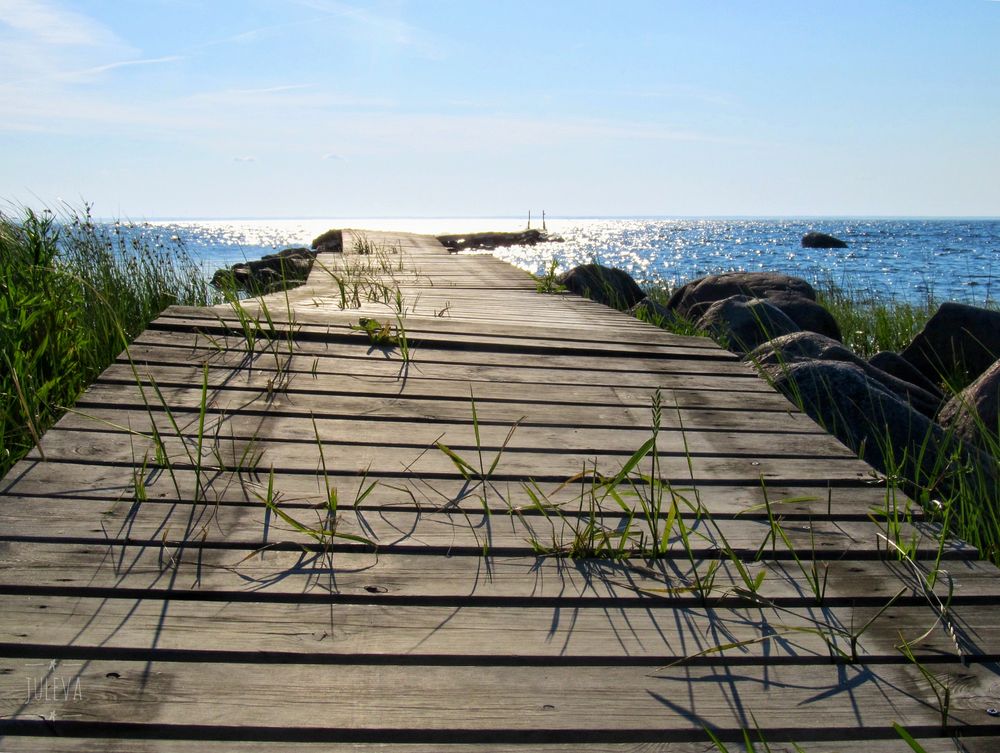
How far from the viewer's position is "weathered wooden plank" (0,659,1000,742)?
3.98ft

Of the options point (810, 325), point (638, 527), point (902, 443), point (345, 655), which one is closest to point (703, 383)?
point (902, 443)

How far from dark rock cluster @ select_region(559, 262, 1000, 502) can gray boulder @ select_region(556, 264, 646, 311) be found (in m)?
0.02

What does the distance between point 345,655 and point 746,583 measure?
0.82m

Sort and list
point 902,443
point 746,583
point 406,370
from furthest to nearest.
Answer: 1. point 902,443
2. point 406,370
3. point 746,583

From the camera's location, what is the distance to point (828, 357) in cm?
462

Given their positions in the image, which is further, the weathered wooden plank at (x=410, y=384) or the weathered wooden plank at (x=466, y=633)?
the weathered wooden plank at (x=410, y=384)

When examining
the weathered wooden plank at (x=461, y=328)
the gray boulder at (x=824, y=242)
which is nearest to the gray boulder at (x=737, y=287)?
the weathered wooden plank at (x=461, y=328)

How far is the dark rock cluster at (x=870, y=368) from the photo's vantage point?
3.20 m

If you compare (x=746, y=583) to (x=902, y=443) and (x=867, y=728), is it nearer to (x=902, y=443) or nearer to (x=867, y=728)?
(x=867, y=728)

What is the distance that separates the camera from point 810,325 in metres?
7.16

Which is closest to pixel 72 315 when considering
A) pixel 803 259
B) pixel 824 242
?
pixel 803 259

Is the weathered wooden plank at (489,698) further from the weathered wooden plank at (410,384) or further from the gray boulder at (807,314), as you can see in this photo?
the gray boulder at (807,314)

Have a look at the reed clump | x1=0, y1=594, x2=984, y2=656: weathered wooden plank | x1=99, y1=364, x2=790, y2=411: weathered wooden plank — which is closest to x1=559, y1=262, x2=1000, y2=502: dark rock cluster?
x1=99, y1=364, x2=790, y2=411: weathered wooden plank

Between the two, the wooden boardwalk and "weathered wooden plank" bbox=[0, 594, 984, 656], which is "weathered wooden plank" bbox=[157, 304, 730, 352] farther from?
"weathered wooden plank" bbox=[0, 594, 984, 656]
